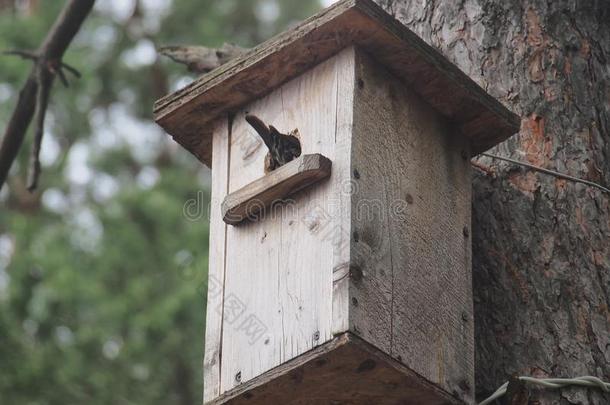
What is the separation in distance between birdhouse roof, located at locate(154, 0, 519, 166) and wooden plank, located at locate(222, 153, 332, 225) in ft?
1.02

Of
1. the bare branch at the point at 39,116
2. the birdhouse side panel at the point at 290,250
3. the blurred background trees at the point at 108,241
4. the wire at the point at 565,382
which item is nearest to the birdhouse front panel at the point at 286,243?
the birdhouse side panel at the point at 290,250

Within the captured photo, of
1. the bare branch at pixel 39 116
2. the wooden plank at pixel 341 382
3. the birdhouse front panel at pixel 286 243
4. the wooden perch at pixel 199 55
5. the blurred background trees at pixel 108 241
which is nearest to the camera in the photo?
the wooden plank at pixel 341 382

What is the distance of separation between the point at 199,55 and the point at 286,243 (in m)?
1.51

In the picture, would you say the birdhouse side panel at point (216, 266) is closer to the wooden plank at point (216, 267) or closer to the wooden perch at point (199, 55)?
the wooden plank at point (216, 267)

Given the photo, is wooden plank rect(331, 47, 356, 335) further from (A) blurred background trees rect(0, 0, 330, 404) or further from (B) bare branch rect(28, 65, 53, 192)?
(A) blurred background trees rect(0, 0, 330, 404)

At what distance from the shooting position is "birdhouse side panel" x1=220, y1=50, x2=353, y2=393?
9.04 feet

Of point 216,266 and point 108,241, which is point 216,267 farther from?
point 108,241

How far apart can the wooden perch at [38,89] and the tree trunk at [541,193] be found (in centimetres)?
113

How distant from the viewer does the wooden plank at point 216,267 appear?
297cm

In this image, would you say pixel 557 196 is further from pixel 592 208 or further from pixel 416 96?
pixel 416 96

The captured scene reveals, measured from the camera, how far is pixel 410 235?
2.93m

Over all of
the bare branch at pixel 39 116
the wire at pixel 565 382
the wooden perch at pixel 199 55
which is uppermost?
the wooden perch at pixel 199 55

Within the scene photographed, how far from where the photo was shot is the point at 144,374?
8914 millimetres

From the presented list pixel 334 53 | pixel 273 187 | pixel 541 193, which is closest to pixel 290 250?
pixel 273 187
